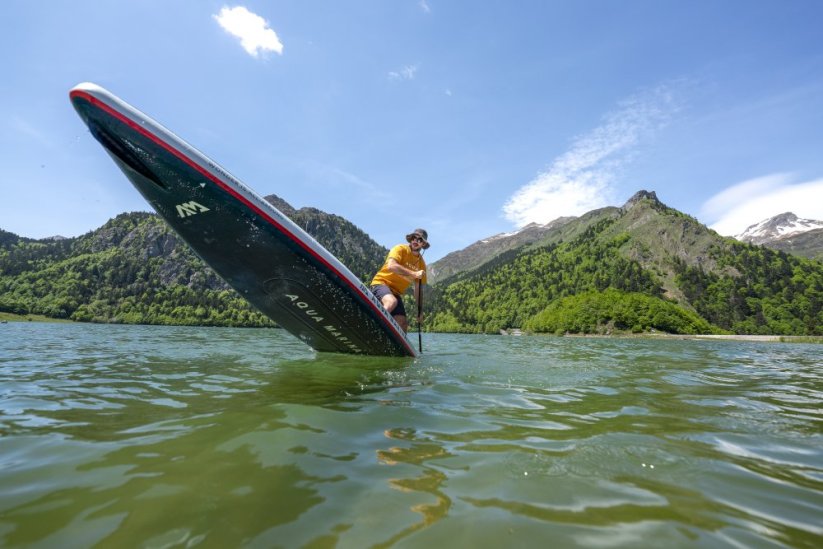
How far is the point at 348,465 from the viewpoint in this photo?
9.30ft

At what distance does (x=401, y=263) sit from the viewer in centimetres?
1027

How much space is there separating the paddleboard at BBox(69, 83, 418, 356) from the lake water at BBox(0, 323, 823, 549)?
2.95 metres

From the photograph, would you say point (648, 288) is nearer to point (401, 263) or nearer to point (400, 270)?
point (401, 263)

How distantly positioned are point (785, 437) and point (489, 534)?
371 centimetres

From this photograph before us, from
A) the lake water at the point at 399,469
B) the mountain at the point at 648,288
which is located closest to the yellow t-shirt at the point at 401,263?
the lake water at the point at 399,469

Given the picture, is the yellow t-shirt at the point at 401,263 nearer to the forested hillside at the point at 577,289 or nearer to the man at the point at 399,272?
the man at the point at 399,272

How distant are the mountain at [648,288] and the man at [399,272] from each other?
107 meters

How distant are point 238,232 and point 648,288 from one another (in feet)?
502

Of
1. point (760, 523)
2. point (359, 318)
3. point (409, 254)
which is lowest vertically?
point (760, 523)

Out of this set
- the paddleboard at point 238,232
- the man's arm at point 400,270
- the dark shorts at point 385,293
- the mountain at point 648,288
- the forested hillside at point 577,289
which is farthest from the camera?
the forested hillside at point 577,289

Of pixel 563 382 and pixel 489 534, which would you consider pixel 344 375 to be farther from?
pixel 489 534

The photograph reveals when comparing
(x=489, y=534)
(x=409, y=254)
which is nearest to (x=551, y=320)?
(x=409, y=254)

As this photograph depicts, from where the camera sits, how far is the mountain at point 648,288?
110062 mm

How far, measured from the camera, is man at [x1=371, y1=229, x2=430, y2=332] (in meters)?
10.2
